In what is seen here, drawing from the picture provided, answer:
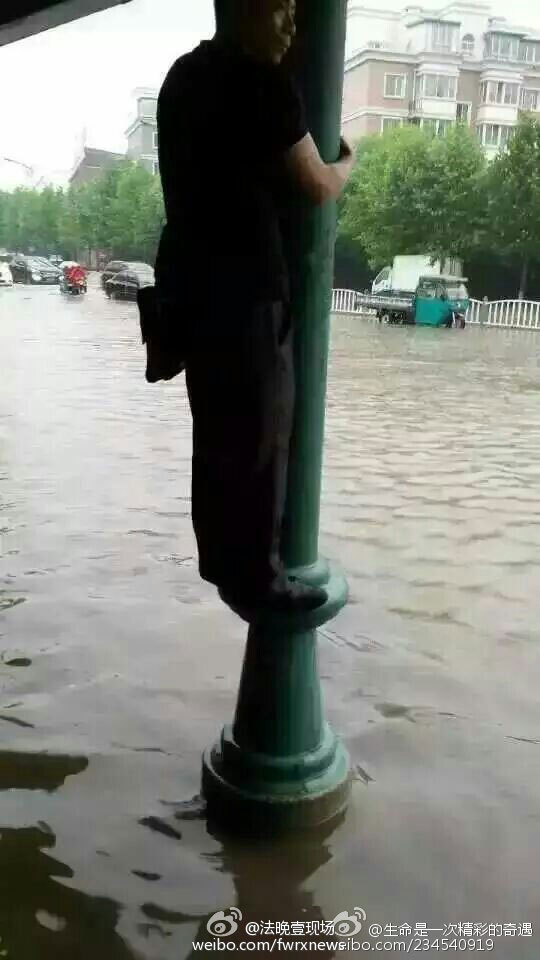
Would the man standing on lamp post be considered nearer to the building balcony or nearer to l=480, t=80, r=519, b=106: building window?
the building balcony

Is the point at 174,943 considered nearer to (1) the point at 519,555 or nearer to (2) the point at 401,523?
(1) the point at 519,555

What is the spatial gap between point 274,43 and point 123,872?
158 cm

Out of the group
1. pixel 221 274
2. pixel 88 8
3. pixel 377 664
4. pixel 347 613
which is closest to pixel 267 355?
pixel 221 274

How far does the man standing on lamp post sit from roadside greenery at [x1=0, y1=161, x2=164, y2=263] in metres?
21.9

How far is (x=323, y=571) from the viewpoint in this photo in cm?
195

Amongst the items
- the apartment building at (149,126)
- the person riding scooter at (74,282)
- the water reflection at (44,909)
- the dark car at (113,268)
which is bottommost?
the water reflection at (44,909)

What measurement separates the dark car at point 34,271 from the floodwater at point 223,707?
33541 millimetres

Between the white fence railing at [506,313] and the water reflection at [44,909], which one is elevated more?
the white fence railing at [506,313]

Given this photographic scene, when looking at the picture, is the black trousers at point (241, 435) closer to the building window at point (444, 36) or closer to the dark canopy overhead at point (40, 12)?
the dark canopy overhead at point (40, 12)

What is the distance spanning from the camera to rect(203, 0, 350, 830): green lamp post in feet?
5.78

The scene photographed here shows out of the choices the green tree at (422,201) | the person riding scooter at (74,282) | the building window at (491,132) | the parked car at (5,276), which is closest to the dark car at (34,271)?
the parked car at (5,276)

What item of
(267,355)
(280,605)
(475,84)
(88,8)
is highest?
(475,84)

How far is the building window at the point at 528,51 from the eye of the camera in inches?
1757

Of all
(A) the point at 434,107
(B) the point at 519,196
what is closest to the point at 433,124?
(A) the point at 434,107
